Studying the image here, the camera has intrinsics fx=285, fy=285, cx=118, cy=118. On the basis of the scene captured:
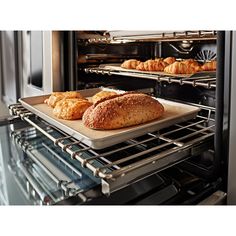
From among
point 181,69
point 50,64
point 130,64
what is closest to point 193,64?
point 181,69

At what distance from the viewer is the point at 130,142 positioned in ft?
2.39

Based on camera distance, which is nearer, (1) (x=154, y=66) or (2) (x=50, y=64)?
(1) (x=154, y=66)

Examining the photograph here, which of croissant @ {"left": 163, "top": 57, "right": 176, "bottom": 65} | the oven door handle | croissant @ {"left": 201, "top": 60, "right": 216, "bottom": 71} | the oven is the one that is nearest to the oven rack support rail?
the oven

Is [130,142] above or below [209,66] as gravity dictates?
below

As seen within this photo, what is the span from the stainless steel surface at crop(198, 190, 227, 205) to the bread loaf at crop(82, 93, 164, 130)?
8.9 inches

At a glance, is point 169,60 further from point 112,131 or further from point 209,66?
point 112,131

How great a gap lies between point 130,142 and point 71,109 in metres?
0.18

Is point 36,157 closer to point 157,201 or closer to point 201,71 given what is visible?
point 157,201

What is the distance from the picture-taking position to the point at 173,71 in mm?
867

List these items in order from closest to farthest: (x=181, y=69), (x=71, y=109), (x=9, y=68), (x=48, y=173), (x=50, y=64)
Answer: (x=48, y=173) < (x=71, y=109) < (x=181, y=69) < (x=50, y=64) < (x=9, y=68)

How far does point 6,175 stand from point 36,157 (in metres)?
0.10
